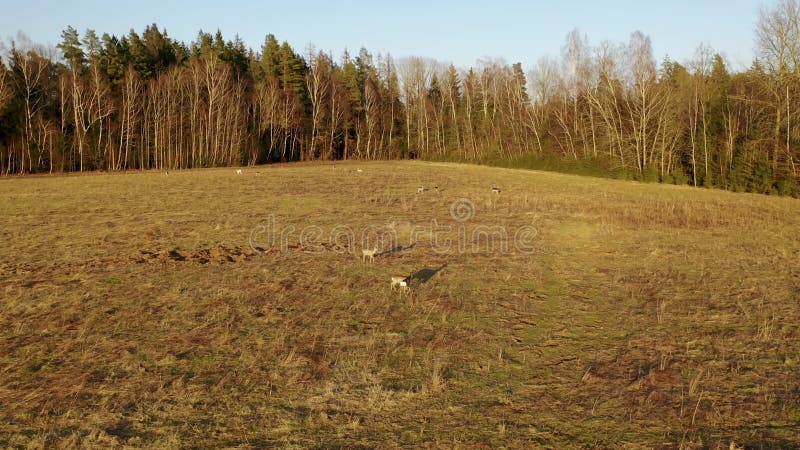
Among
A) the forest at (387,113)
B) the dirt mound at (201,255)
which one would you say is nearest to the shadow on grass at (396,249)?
the dirt mound at (201,255)

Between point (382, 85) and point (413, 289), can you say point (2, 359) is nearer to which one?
point (413, 289)

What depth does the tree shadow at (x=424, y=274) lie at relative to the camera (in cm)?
1112

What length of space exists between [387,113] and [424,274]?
64.3 metres

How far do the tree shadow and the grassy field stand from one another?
1.8 inches

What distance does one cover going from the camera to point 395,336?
25.9ft

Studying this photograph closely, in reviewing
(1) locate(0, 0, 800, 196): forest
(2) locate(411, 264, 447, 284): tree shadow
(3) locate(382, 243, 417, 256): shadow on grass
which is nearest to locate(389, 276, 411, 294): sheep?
(2) locate(411, 264, 447, 284): tree shadow

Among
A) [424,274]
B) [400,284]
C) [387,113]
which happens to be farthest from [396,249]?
[387,113]

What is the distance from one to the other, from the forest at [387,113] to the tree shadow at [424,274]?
91.8 feet

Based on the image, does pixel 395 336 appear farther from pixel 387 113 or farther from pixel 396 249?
pixel 387 113

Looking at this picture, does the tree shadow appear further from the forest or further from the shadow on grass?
the forest

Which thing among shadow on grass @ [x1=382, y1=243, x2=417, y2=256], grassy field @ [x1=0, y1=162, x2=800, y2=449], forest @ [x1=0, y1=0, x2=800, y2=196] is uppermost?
forest @ [x1=0, y1=0, x2=800, y2=196]

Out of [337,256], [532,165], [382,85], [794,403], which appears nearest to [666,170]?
[532,165]

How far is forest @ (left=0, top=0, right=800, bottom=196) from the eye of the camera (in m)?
34.8

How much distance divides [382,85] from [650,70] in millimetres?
44006
